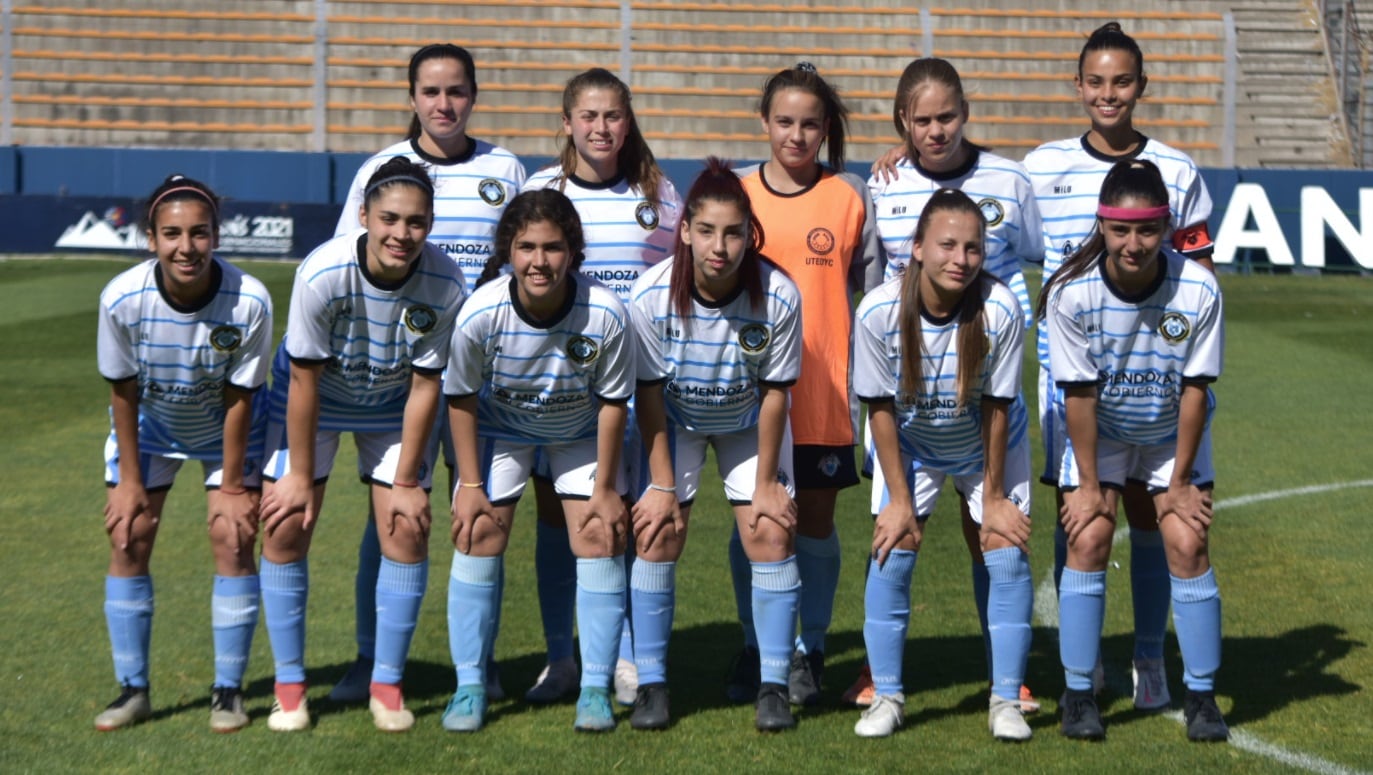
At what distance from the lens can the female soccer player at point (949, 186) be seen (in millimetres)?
5016

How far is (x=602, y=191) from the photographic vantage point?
16.9 feet

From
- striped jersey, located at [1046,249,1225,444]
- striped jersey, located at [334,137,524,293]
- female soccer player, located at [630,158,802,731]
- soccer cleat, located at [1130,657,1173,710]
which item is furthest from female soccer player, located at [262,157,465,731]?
soccer cleat, located at [1130,657,1173,710]

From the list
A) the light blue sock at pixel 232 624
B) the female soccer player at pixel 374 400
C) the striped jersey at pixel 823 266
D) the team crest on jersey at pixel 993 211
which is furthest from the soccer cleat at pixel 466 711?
the team crest on jersey at pixel 993 211

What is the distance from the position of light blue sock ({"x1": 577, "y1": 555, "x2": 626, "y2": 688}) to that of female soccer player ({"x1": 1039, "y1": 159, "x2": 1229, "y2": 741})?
1.34 meters

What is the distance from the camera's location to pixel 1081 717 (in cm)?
466

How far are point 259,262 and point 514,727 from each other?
15790 millimetres

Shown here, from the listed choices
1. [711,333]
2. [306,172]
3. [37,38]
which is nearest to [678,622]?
[711,333]

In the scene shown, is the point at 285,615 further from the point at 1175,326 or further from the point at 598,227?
the point at 1175,326

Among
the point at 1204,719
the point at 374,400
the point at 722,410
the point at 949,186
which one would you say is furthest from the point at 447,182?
the point at 1204,719

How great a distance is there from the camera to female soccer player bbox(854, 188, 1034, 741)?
15.2 feet

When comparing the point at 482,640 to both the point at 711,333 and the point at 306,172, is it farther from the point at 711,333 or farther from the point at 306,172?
the point at 306,172

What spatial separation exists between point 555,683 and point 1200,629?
198 cm

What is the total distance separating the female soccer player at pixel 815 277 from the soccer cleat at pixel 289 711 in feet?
4.46

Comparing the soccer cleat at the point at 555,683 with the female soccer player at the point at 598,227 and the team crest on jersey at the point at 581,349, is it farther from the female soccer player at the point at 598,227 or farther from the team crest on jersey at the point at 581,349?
the team crest on jersey at the point at 581,349
